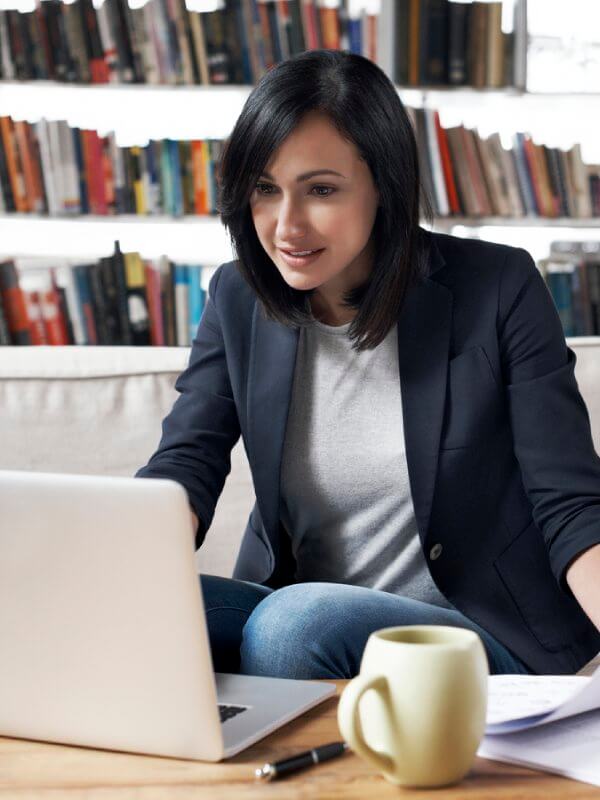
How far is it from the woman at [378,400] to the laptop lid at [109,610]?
44cm

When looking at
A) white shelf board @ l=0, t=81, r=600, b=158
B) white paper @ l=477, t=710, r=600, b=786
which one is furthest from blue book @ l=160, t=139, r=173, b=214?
white paper @ l=477, t=710, r=600, b=786

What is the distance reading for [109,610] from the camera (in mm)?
719

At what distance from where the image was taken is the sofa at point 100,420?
1.70 meters

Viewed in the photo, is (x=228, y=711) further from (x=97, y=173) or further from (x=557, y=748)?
(x=97, y=173)

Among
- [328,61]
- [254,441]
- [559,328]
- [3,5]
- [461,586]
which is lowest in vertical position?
[461,586]

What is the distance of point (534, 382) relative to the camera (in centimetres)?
127

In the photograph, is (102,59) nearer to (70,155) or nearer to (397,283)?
(70,155)

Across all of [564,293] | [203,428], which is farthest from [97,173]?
[203,428]

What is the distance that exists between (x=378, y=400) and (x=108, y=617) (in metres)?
0.71

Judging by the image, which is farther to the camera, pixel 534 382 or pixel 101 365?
pixel 101 365

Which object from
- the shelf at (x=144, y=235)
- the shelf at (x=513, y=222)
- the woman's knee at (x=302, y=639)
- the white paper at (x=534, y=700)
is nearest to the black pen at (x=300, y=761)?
the white paper at (x=534, y=700)

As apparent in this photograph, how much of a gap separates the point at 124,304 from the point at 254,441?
1609 millimetres

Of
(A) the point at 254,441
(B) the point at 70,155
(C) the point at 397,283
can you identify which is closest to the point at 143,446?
(A) the point at 254,441

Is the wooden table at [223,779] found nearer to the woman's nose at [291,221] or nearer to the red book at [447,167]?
the woman's nose at [291,221]
